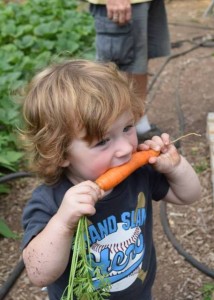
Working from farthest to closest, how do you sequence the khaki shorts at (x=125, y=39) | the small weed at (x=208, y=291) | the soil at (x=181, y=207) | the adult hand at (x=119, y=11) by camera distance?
the khaki shorts at (x=125, y=39)
the adult hand at (x=119, y=11)
the soil at (x=181, y=207)
the small weed at (x=208, y=291)

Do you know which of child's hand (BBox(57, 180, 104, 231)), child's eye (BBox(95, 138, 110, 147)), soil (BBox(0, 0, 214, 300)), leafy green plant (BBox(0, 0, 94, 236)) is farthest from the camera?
leafy green plant (BBox(0, 0, 94, 236))

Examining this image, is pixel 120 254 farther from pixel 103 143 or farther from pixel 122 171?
pixel 103 143

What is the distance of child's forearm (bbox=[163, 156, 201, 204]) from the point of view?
67.7 inches

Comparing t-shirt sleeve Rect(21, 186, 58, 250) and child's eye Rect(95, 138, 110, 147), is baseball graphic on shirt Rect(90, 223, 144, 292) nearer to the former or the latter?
t-shirt sleeve Rect(21, 186, 58, 250)

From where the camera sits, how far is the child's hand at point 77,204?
139 cm

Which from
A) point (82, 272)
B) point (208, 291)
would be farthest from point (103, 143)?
point (208, 291)

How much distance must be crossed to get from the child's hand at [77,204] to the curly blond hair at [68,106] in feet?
0.53

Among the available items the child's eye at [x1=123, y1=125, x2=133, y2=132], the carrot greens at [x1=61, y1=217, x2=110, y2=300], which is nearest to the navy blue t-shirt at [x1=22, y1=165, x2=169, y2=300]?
the carrot greens at [x1=61, y1=217, x2=110, y2=300]

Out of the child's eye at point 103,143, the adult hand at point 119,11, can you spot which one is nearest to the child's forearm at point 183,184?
the child's eye at point 103,143

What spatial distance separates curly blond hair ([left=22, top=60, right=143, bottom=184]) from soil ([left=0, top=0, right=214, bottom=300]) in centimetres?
120

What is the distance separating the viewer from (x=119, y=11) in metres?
3.04

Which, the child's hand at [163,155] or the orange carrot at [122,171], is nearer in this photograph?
the orange carrot at [122,171]

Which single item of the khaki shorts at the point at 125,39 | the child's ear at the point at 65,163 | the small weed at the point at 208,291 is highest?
the child's ear at the point at 65,163

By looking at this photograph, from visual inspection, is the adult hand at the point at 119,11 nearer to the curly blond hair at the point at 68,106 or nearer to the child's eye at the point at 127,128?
the curly blond hair at the point at 68,106
